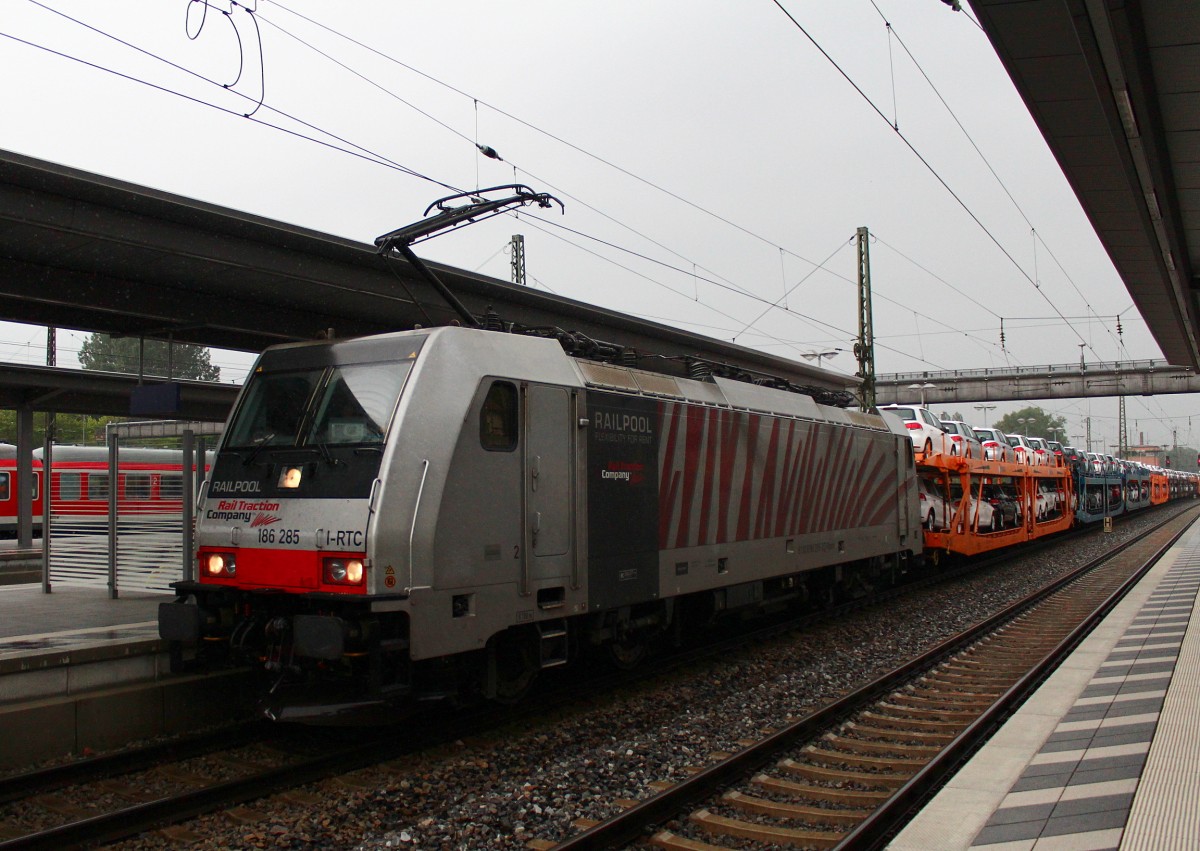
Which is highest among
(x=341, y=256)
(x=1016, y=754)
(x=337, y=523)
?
(x=341, y=256)

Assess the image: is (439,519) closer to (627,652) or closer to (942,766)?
(627,652)

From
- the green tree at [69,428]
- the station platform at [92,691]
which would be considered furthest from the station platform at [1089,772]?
the green tree at [69,428]

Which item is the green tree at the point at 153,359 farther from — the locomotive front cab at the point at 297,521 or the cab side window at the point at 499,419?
the cab side window at the point at 499,419

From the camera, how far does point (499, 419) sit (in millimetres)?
7637

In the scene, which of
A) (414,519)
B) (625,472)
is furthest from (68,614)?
(625,472)

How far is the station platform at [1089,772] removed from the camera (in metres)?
4.66

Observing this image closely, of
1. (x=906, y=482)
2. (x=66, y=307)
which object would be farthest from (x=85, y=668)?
(x=906, y=482)

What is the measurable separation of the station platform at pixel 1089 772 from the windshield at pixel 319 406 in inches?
175

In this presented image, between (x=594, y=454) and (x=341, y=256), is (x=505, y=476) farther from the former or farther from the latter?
(x=341, y=256)

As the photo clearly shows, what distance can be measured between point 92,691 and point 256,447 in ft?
7.18

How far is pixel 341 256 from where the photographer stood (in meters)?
12.1

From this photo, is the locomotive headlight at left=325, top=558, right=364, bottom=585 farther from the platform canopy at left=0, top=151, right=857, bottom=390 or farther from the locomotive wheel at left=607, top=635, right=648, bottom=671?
the locomotive wheel at left=607, top=635, right=648, bottom=671

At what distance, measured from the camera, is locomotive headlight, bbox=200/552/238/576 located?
7.45m

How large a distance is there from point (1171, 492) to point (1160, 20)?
250 feet
